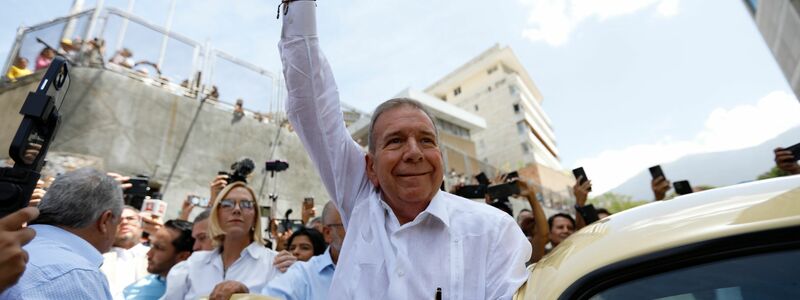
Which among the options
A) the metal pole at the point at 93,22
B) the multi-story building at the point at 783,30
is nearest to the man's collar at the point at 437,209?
the metal pole at the point at 93,22

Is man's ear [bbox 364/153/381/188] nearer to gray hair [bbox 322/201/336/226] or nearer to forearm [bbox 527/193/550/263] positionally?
gray hair [bbox 322/201/336/226]

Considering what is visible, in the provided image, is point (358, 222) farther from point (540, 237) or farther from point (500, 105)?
point (500, 105)

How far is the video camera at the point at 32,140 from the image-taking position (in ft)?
3.91

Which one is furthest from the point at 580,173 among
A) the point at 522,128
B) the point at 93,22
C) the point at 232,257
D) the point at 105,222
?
the point at 522,128

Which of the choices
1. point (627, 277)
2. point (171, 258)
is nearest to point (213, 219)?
point (171, 258)

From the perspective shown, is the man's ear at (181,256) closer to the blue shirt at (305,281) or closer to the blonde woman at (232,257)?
the blonde woman at (232,257)

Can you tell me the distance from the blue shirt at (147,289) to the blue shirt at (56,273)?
164cm

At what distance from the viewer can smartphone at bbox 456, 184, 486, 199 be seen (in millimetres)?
4160

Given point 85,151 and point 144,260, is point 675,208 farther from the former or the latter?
point 85,151

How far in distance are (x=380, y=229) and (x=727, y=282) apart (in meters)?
1.00

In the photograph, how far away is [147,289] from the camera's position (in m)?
3.43

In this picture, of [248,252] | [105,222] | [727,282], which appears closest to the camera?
[727,282]

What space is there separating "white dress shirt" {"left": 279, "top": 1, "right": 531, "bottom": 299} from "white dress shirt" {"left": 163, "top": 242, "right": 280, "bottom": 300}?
5.26 ft

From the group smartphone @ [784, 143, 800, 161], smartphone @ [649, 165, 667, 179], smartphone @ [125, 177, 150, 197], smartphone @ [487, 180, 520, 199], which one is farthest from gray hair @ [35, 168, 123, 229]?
smartphone @ [784, 143, 800, 161]
